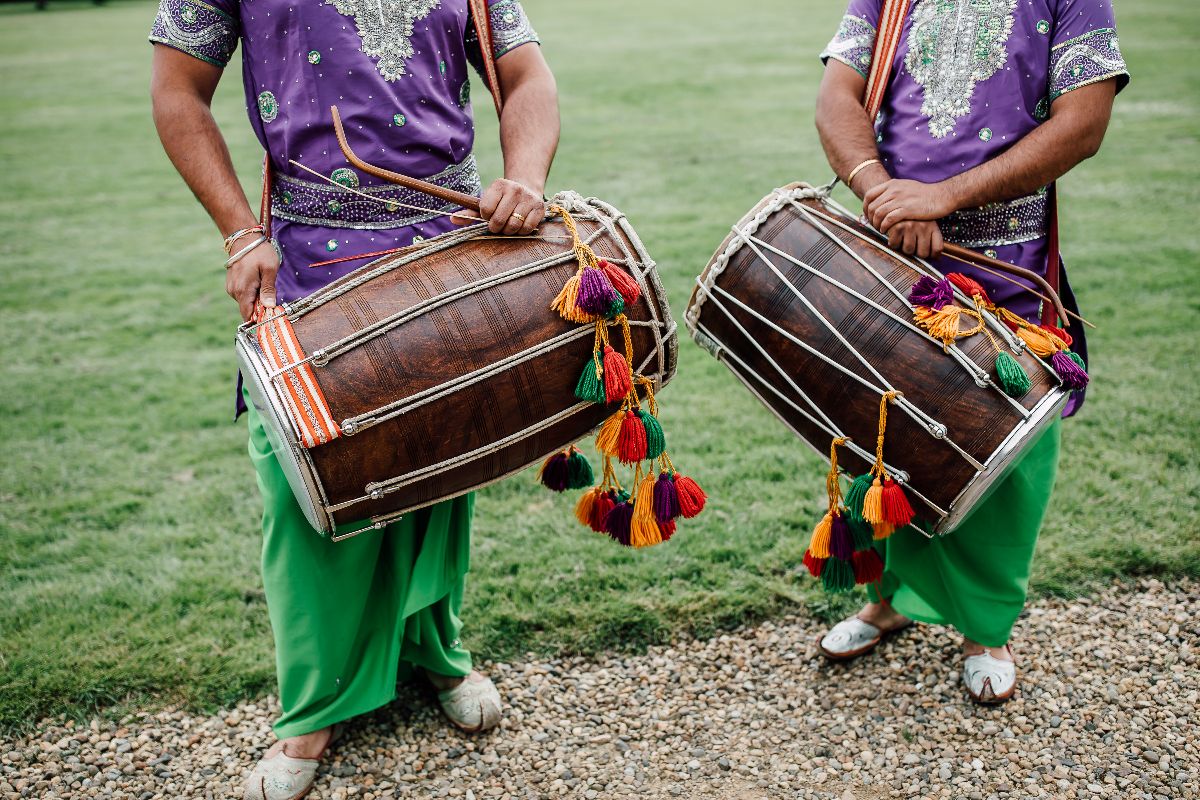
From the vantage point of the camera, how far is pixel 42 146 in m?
10.9

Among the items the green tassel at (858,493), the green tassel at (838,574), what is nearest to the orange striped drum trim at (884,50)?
the green tassel at (858,493)

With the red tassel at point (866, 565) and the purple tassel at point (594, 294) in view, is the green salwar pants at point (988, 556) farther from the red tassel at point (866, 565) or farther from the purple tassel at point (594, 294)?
the purple tassel at point (594, 294)

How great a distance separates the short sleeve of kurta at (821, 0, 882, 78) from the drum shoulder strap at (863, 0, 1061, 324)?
17mm

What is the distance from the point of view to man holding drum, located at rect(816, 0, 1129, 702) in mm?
2426

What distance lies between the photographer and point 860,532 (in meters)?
2.55

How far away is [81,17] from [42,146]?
18860 millimetres

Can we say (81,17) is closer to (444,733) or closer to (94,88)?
(94,88)

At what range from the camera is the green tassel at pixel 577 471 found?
2.74 metres

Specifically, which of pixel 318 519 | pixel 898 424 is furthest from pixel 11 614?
pixel 898 424

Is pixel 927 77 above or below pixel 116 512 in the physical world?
above

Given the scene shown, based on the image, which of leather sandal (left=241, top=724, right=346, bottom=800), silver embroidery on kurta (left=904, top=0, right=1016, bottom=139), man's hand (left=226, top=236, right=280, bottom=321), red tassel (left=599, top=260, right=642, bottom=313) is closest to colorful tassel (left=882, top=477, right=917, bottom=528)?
red tassel (left=599, top=260, right=642, bottom=313)

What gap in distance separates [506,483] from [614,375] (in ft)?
6.29

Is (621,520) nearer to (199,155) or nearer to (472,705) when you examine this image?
(472,705)

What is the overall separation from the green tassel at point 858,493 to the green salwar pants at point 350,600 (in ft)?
3.32
